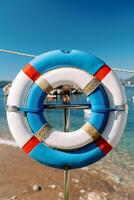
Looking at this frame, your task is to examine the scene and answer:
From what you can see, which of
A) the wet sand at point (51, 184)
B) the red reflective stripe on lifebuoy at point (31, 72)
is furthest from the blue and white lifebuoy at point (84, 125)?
the wet sand at point (51, 184)

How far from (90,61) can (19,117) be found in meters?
0.85

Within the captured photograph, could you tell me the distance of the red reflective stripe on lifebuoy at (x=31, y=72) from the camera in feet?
8.02

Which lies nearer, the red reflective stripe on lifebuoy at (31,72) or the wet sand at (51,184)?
the red reflective stripe on lifebuoy at (31,72)

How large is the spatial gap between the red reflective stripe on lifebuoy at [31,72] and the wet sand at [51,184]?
2177 millimetres

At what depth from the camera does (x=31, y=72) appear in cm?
245

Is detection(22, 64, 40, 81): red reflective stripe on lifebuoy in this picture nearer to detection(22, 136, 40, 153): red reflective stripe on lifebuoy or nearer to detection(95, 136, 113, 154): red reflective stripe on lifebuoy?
detection(22, 136, 40, 153): red reflective stripe on lifebuoy

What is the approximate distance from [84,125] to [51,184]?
96.0 inches

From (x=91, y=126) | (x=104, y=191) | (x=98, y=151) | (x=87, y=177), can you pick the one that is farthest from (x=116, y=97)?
(x=87, y=177)

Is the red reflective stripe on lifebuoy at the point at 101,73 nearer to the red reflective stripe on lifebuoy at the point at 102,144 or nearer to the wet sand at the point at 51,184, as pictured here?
the red reflective stripe on lifebuoy at the point at 102,144

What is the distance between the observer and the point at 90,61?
95.9 inches

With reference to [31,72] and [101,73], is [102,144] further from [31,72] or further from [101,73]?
[31,72]

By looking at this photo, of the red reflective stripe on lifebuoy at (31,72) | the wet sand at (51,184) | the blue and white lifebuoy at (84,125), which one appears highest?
the red reflective stripe on lifebuoy at (31,72)

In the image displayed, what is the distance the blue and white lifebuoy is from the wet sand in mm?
1754

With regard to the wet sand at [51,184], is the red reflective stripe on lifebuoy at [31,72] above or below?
above
